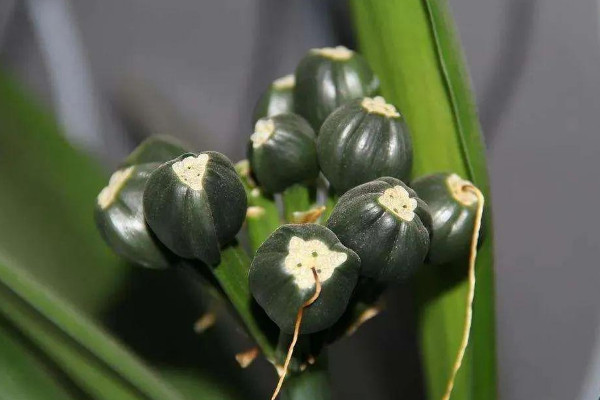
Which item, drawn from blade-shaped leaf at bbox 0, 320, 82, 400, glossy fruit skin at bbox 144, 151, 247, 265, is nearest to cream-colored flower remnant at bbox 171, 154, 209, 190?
glossy fruit skin at bbox 144, 151, 247, 265

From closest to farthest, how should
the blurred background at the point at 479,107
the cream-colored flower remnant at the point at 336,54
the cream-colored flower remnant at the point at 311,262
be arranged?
the cream-colored flower remnant at the point at 311,262
the cream-colored flower remnant at the point at 336,54
the blurred background at the point at 479,107

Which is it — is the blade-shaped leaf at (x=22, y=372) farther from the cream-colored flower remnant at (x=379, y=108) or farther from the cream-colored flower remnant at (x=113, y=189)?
the cream-colored flower remnant at (x=379, y=108)

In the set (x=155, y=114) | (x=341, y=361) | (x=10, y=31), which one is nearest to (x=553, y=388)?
(x=341, y=361)

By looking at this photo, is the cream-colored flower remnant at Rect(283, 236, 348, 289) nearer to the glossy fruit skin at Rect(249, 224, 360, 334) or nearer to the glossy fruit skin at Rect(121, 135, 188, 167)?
the glossy fruit skin at Rect(249, 224, 360, 334)

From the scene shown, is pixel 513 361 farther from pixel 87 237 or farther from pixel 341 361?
pixel 87 237

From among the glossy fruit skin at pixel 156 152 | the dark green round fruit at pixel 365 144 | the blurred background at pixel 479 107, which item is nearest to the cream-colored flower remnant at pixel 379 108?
the dark green round fruit at pixel 365 144

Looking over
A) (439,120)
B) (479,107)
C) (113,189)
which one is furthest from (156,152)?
(479,107)

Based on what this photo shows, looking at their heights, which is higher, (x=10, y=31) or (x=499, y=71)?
(x=10, y=31)
